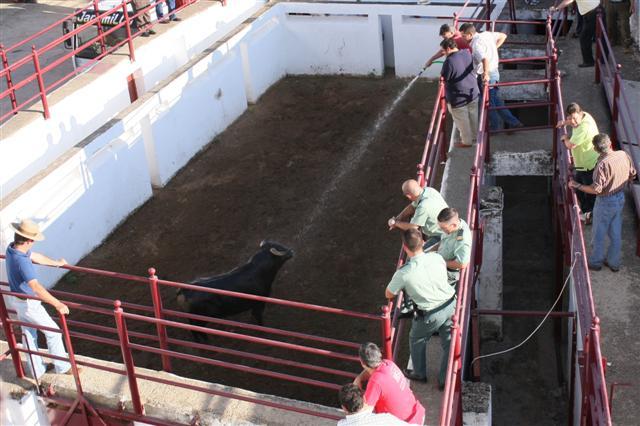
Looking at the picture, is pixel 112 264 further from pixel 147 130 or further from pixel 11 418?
pixel 11 418

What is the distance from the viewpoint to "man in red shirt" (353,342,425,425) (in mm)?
7004

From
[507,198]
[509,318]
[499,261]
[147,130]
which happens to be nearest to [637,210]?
[499,261]

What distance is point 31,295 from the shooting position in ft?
28.1

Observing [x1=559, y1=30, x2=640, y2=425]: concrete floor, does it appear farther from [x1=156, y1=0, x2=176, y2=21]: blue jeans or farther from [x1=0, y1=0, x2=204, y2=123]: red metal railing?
[x1=156, y1=0, x2=176, y2=21]: blue jeans

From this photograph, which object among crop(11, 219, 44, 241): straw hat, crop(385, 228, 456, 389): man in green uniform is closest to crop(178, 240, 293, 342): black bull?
crop(11, 219, 44, 241): straw hat

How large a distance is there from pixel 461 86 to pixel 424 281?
518 centimetres

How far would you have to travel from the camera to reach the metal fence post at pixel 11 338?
8.81 m

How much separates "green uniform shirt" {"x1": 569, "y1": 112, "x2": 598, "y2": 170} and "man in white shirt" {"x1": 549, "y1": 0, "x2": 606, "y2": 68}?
5.03 m

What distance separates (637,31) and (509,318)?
6447 mm

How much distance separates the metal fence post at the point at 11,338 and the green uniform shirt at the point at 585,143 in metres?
6.90

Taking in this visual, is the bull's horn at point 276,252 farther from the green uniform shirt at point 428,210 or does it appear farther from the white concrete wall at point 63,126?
the white concrete wall at point 63,126

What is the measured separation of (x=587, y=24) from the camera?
15.4m

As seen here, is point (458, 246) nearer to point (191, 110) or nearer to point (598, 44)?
point (598, 44)

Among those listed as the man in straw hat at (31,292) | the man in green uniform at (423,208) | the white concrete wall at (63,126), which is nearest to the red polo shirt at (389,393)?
the man in green uniform at (423,208)
